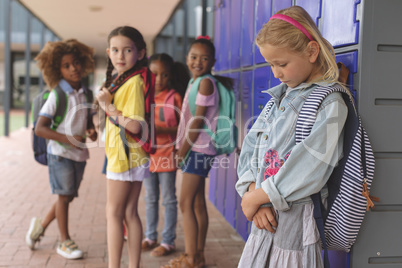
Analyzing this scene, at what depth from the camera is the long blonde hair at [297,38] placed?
5.48 feet

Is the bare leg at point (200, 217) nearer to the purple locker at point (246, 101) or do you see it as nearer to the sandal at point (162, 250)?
the sandal at point (162, 250)

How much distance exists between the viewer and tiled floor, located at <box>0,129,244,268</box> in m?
3.38

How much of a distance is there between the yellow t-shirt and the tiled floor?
0.96 meters

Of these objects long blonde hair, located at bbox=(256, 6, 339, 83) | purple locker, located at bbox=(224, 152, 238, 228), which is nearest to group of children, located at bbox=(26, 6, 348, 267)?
long blonde hair, located at bbox=(256, 6, 339, 83)

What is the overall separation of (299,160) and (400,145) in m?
0.55

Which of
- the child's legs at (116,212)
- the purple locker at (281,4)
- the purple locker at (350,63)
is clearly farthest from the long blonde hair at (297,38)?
the child's legs at (116,212)

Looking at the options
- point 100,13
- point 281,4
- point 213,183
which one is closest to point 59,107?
point 281,4

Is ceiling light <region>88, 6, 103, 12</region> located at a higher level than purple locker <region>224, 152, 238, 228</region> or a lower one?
higher

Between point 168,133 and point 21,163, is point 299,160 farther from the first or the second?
point 21,163

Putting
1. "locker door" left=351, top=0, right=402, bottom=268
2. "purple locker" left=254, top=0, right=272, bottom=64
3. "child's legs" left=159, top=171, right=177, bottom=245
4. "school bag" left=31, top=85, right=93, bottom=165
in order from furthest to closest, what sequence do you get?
"child's legs" left=159, top=171, right=177, bottom=245, "school bag" left=31, top=85, right=93, bottom=165, "purple locker" left=254, top=0, right=272, bottom=64, "locker door" left=351, top=0, right=402, bottom=268

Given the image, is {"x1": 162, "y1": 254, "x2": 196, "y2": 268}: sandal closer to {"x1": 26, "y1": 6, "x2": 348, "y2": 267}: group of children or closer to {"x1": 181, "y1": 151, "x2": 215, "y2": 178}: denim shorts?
{"x1": 26, "y1": 6, "x2": 348, "y2": 267}: group of children

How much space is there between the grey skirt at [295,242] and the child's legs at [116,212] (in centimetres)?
116

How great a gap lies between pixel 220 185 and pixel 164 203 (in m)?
1.18

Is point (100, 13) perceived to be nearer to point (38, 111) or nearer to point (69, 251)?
point (38, 111)
